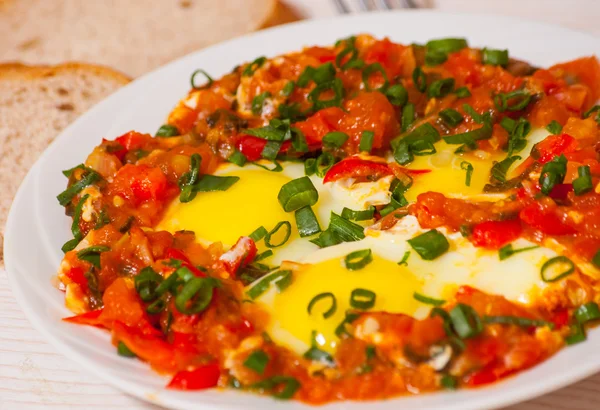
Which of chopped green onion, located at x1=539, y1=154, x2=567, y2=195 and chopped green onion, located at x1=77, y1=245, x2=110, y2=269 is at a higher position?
chopped green onion, located at x1=539, y1=154, x2=567, y2=195

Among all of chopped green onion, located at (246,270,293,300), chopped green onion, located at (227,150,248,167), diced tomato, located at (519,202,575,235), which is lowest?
chopped green onion, located at (246,270,293,300)

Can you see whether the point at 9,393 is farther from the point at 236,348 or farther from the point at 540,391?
the point at 540,391

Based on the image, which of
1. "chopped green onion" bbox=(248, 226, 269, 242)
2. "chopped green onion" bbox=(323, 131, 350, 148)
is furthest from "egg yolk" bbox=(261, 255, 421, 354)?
"chopped green onion" bbox=(323, 131, 350, 148)

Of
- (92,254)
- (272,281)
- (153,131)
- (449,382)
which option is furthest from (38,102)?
(449,382)

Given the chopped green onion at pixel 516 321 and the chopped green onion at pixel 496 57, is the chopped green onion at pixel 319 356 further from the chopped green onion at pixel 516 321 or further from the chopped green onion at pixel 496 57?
the chopped green onion at pixel 496 57

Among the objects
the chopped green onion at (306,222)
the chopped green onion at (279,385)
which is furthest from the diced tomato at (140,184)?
the chopped green onion at (279,385)

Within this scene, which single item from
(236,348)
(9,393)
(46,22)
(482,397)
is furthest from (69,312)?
(46,22)

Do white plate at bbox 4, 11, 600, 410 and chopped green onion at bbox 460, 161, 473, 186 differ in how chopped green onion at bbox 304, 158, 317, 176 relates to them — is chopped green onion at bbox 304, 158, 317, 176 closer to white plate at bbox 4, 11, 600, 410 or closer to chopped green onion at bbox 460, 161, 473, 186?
chopped green onion at bbox 460, 161, 473, 186
